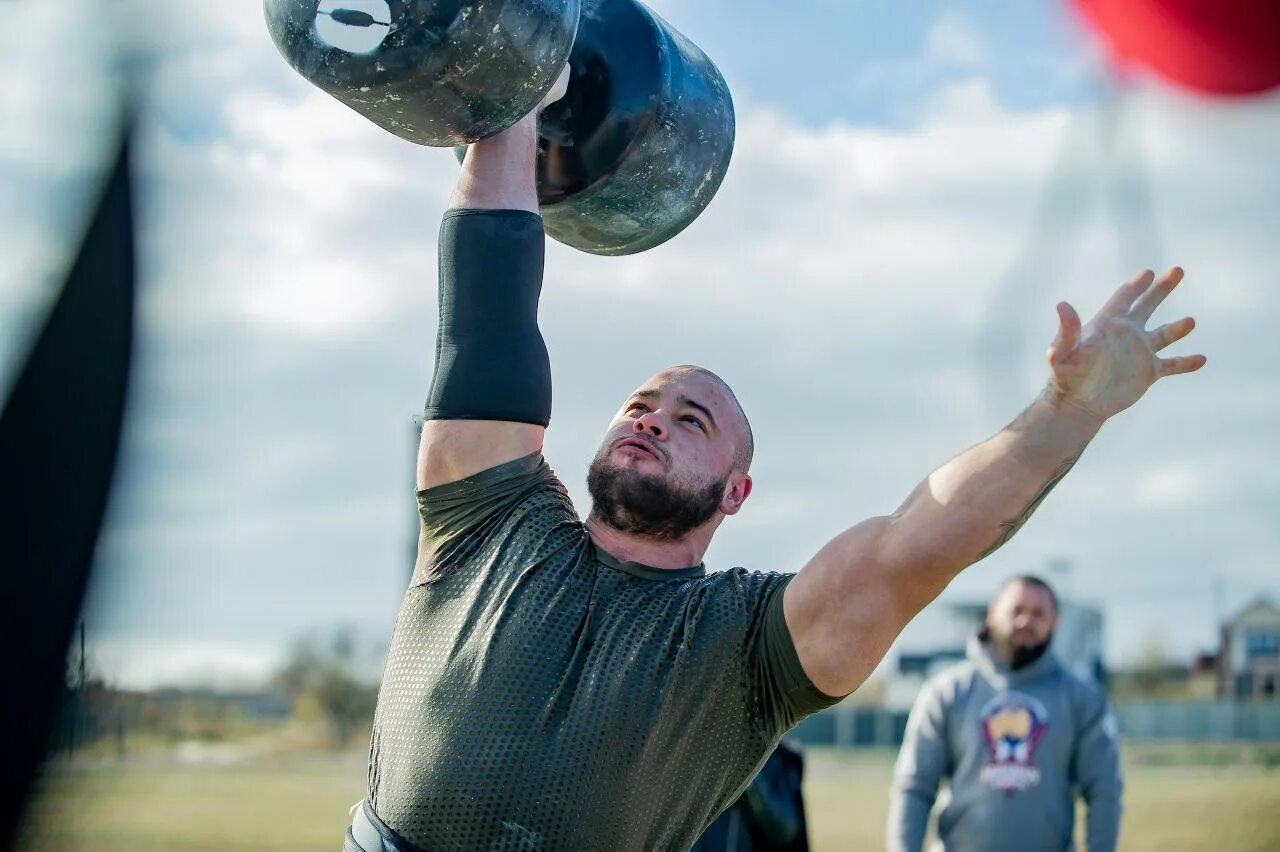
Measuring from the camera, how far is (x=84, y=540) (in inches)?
221

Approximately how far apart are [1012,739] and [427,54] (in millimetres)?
4064

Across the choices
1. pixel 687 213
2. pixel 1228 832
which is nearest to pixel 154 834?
pixel 1228 832

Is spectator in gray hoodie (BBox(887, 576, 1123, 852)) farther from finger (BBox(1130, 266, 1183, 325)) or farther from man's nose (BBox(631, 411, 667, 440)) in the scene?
finger (BBox(1130, 266, 1183, 325))

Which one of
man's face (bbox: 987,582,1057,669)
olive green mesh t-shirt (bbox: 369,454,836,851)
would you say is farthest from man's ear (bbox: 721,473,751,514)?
man's face (bbox: 987,582,1057,669)

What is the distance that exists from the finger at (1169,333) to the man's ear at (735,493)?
952 millimetres

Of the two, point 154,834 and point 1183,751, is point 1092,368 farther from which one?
point 1183,751

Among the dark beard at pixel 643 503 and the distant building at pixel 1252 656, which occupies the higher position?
the dark beard at pixel 643 503

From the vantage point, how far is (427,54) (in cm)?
287

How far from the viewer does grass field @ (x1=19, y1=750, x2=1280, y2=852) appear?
48.7ft

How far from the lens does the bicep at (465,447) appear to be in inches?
116

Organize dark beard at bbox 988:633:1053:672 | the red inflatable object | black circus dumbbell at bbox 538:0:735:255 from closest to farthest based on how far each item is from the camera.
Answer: the red inflatable object, black circus dumbbell at bbox 538:0:735:255, dark beard at bbox 988:633:1053:672

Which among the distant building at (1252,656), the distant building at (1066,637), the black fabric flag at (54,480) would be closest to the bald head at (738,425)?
the black fabric flag at (54,480)

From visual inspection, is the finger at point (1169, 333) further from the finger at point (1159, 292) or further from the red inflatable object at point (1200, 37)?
the red inflatable object at point (1200, 37)

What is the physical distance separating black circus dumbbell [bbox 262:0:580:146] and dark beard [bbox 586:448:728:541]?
27.8 inches
